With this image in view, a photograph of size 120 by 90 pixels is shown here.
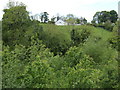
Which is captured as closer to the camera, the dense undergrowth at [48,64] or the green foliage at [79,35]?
the dense undergrowth at [48,64]

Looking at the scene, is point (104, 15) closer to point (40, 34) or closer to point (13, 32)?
point (40, 34)

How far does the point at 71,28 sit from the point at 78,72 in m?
21.7

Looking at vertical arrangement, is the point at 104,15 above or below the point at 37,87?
above

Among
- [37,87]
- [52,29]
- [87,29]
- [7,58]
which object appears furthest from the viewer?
[87,29]

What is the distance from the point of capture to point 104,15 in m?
48.8

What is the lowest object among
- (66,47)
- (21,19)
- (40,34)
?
(66,47)

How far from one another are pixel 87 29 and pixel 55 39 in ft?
17.9

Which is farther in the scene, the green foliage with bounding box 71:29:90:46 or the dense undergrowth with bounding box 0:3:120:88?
the green foliage with bounding box 71:29:90:46

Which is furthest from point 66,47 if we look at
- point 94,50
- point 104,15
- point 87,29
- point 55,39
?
point 104,15

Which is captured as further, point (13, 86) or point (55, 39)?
point (55, 39)

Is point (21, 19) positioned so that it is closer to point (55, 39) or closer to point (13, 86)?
point (55, 39)

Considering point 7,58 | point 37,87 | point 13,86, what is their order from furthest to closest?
point 7,58
point 37,87
point 13,86

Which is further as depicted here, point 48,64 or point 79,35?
point 79,35

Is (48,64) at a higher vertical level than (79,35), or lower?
lower
